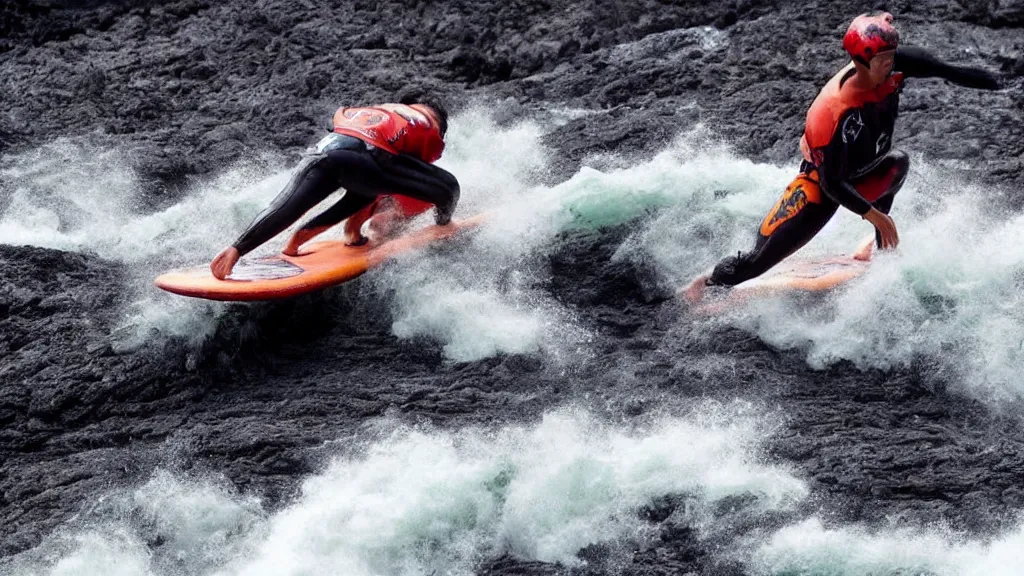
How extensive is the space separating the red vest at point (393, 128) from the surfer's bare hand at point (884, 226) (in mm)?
2089

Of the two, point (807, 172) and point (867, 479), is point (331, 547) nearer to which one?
point (867, 479)

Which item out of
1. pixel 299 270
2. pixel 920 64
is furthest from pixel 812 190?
pixel 299 270

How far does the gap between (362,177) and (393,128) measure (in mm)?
276

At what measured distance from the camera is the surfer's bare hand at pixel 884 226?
5.49 m

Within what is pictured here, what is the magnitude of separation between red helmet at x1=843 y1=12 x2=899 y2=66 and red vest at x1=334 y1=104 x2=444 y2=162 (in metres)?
2.04

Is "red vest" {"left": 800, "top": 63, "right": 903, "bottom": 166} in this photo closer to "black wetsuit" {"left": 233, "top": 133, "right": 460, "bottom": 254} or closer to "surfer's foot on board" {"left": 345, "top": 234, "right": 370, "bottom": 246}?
"black wetsuit" {"left": 233, "top": 133, "right": 460, "bottom": 254}

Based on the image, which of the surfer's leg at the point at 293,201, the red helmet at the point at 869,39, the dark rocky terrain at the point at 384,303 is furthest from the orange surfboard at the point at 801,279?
the surfer's leg at the point at 293,201

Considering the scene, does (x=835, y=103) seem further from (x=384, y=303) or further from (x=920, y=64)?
(x=384, y=303)

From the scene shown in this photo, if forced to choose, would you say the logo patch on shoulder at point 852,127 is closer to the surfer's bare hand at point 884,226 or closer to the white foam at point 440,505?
the surfer's bare hand at point 884,226

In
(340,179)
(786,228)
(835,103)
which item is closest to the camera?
(835,103)

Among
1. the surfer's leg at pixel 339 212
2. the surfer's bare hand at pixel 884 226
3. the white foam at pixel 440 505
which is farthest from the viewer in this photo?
the surfer's leg at pixel 339 212

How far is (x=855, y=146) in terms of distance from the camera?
211 inches

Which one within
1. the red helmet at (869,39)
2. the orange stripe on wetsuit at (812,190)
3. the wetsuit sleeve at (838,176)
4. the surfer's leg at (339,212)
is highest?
the red helmet at (869,39)

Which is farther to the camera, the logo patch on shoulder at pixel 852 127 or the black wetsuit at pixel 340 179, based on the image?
the black wetsuit at pixel 340 179
